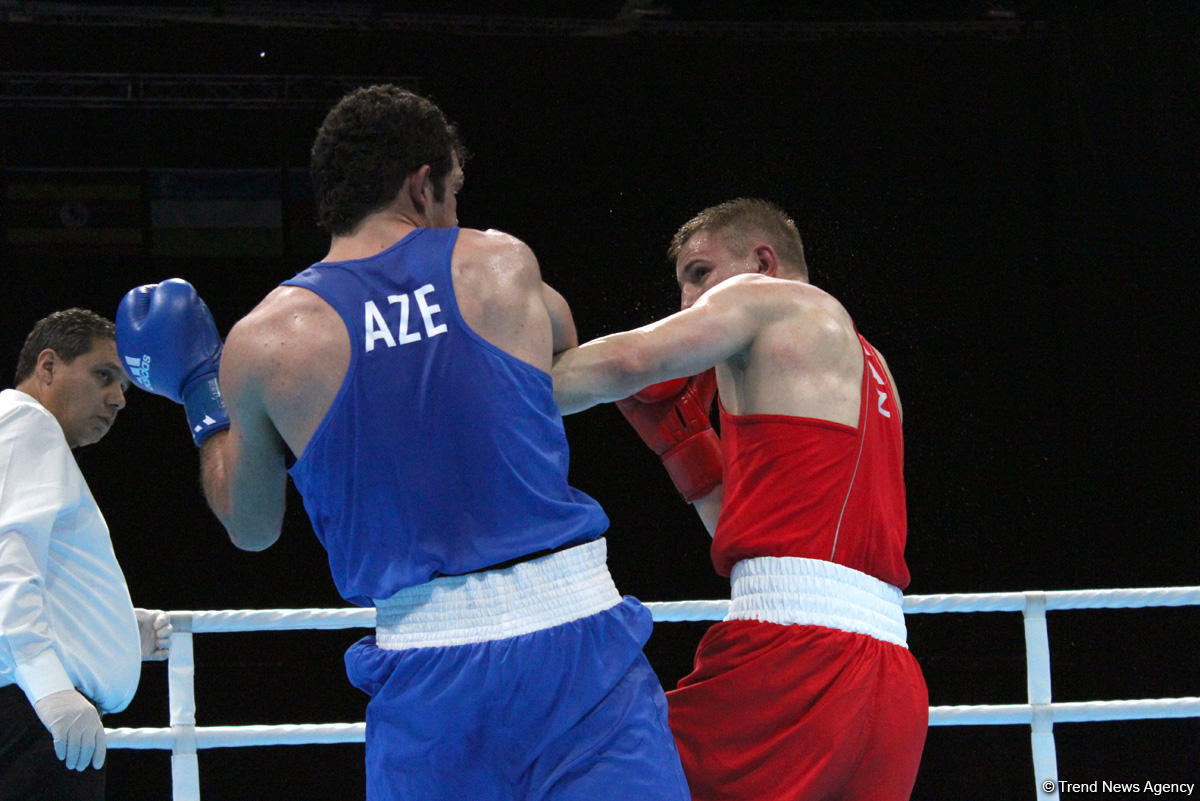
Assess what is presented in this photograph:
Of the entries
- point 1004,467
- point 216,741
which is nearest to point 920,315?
point 1004,467

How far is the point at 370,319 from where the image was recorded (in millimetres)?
1562

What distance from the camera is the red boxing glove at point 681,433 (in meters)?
2.18

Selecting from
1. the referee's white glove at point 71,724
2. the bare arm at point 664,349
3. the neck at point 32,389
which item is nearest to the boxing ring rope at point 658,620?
the referee's white glove at point 71,724

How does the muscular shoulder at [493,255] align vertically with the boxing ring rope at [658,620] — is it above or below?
above

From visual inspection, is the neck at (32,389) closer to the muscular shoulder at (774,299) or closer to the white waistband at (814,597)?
the muscular shoulder at (774,299)

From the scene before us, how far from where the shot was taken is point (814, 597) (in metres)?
1.83

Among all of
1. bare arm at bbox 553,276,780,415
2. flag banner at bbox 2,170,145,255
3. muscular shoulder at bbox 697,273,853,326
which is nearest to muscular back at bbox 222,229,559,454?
bare arm at bbox 553,276,780,415

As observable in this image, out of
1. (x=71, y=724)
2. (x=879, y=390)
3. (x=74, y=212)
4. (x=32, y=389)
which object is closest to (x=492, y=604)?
(x=879, y=390)

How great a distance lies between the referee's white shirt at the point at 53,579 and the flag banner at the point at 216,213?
5718 mm

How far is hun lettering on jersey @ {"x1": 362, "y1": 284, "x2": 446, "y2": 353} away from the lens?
155 centimetres

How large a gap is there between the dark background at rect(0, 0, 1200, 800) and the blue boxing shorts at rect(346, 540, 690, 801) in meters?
6.15

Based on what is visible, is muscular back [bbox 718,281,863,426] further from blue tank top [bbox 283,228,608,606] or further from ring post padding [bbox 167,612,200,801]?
ring post padding [bbox 167,612,200,801]

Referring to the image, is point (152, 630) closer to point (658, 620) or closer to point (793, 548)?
point (658, 620)

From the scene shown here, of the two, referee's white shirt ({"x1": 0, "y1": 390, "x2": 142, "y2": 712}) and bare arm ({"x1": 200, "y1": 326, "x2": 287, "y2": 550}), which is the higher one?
bare arm ({"x1": 200, "y1": 326, "x2": 287, "y2": 550})
